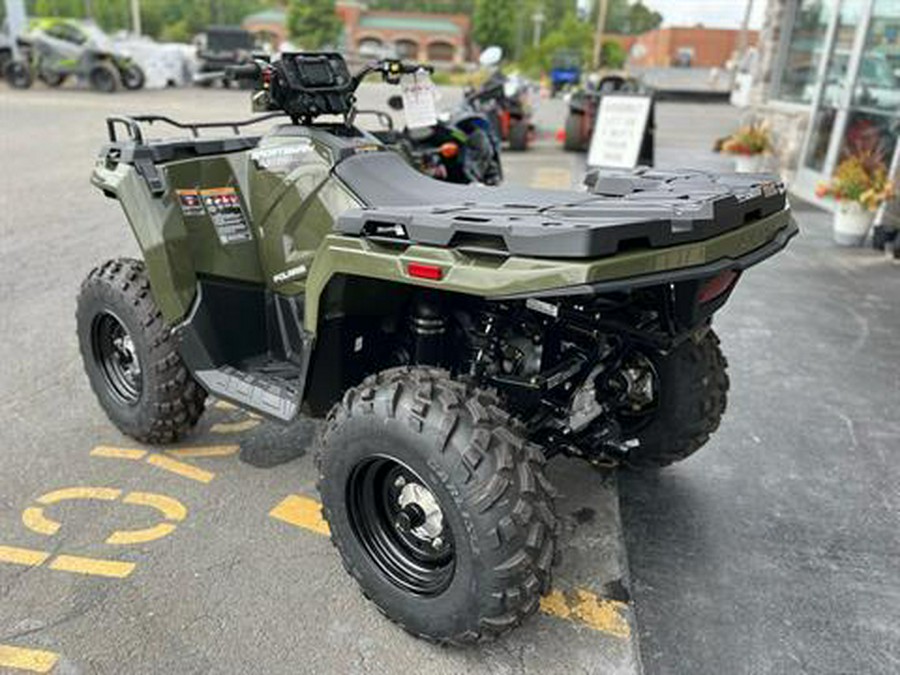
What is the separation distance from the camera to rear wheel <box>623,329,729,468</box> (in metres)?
3.05

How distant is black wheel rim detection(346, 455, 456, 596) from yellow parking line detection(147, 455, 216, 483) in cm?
112

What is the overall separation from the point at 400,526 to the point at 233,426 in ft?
5.33

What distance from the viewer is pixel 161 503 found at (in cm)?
316

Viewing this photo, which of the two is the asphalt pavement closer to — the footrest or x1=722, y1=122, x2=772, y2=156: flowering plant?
the footrest

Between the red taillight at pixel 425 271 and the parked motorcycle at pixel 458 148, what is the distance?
3541mm

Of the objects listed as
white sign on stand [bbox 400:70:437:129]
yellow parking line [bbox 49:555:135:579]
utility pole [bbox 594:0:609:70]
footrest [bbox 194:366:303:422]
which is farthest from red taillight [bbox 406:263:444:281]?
utility pole [bbox 594:0:609:70]

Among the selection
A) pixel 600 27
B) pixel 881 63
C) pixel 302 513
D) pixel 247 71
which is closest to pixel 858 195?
pixel 881 63

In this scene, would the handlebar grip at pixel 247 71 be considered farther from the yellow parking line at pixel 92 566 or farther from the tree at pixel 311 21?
the tree at pixel 311 21

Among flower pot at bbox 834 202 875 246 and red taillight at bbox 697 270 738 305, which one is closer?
red taillight at bbox 697 270 738 305

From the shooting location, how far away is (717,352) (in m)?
3.15

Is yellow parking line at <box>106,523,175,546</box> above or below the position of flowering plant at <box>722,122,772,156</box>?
below

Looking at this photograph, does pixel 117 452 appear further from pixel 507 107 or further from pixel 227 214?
pixel 507 107

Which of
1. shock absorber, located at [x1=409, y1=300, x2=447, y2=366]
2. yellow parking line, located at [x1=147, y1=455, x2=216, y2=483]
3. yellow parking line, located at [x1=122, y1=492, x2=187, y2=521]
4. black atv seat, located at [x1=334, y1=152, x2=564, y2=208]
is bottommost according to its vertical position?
yellow parking line, located at [x1=147, y1=455, x2=216, y2=483]

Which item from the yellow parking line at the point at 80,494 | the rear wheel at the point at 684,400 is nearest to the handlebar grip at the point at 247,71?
the yellow parking line at the point at 80,494
